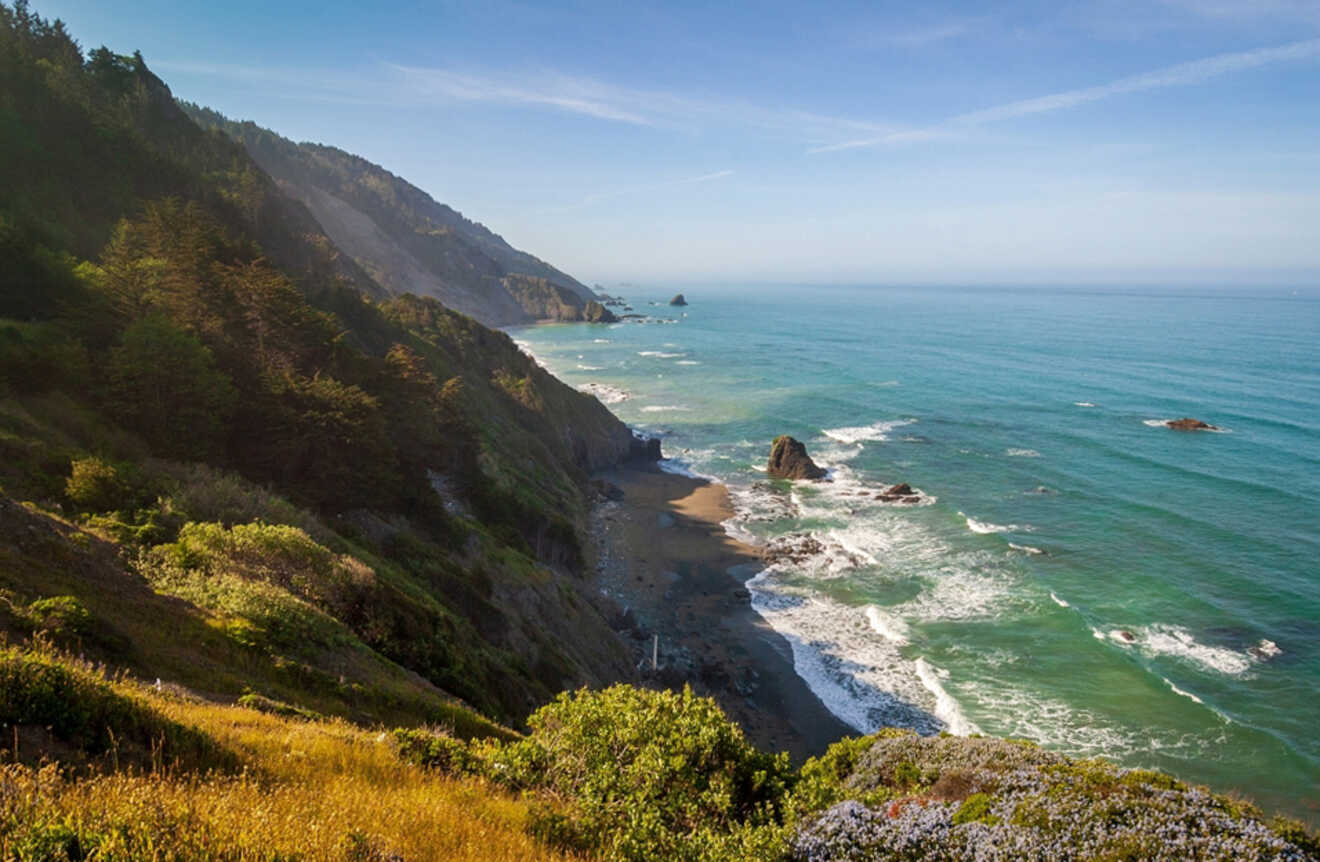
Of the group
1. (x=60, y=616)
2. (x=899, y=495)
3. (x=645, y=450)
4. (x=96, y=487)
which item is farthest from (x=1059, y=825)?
(x=645, y=450)

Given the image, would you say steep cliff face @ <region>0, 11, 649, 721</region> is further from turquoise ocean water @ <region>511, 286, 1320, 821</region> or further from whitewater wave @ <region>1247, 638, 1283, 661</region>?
whitewater wave @ <region>1247, 638, 1283, 661</region>

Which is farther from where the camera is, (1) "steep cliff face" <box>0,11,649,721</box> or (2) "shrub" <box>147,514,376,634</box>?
(2) "shrub" <box>147,514,376,634</box>

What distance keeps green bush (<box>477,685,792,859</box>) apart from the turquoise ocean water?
2150 cm

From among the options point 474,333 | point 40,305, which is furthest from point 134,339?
point 474,333

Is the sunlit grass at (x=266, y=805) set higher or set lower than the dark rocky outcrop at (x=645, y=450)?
higher

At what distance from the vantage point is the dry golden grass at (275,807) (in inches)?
198

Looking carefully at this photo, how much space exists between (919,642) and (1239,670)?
15.3m

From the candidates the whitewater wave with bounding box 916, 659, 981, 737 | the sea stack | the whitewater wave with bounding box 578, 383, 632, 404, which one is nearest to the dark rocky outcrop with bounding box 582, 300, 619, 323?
the whitewater wave with bounding box 578, 383, 632, 404

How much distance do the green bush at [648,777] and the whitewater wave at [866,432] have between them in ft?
205

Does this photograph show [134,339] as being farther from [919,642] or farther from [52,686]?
[919,642]

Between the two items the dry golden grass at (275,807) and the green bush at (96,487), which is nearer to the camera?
the dry golden grass at (275,807)

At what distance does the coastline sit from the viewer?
29.9 metres

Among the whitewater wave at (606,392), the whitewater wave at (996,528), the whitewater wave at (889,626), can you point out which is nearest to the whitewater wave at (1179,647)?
the whitewater wave at (889,626)

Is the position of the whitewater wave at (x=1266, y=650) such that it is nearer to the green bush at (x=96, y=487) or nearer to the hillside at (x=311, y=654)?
the hillside at (x=311, y=654)
